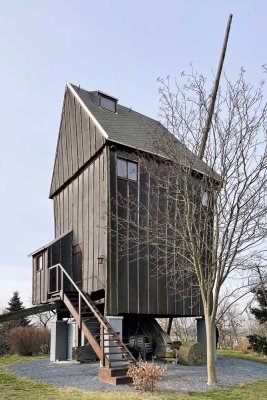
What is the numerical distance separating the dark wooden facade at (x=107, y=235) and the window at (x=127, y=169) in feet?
0.52

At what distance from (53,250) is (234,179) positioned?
28.5 feet

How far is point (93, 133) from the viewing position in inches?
643

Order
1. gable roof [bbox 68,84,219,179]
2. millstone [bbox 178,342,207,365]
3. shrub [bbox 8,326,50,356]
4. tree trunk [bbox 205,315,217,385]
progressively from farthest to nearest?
shrub [bbox 8,326,50,356] → millstone [bbox 178,342,207,365] → gable roof [bbox 68,84,219,179] → tree trunk [bbox 205,315,217,385]

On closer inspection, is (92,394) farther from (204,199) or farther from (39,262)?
(39,262)

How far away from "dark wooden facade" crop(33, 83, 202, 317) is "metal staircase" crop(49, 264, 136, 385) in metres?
0.55

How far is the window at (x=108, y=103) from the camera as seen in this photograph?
19.0 metres

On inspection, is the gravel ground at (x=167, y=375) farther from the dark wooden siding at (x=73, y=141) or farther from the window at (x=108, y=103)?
the window at (x=108, y=103)

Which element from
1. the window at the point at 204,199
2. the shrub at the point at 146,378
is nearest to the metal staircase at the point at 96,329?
the shrub at the point at 146,378

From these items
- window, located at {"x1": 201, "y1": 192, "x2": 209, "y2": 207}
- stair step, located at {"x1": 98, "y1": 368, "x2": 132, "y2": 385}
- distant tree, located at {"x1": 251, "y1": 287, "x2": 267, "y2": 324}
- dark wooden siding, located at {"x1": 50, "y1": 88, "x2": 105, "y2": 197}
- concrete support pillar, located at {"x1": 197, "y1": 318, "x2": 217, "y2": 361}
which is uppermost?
dark wooden siding, located at {"x1": 50, "y1": 88, "x2": 105, "y2": 197}

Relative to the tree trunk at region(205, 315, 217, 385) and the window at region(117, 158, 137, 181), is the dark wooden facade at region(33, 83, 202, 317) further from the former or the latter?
the tree trunk at region(205, 315, 217, 385)

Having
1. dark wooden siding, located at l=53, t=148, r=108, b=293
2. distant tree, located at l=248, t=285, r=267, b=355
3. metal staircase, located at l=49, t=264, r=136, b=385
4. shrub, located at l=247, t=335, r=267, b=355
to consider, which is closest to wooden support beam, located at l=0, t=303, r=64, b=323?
metal staircase, located at l=49, t=264, r=136, b=385

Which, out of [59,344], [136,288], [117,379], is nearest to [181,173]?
[136,288]

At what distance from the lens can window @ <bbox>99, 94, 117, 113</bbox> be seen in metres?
19.0

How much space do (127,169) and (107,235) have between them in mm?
2730
